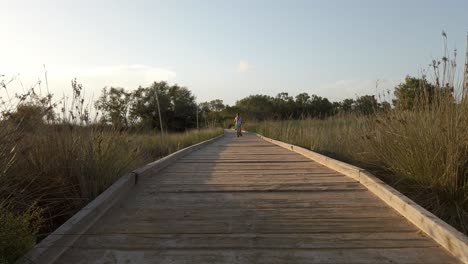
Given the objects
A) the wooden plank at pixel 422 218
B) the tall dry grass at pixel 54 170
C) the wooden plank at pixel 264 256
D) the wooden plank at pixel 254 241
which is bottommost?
the wooden plank at pixel 264 256

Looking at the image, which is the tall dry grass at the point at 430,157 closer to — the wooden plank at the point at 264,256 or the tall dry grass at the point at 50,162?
the wooden plank at the point at 264,256

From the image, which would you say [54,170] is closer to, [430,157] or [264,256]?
[264,256]

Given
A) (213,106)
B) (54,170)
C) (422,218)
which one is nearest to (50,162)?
(54,170)

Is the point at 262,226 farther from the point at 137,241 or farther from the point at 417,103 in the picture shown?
the point at 417,103

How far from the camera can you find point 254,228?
309 cm

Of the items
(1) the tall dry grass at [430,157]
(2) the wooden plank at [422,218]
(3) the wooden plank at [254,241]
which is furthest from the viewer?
(1) the tall dry grass at [430,157]

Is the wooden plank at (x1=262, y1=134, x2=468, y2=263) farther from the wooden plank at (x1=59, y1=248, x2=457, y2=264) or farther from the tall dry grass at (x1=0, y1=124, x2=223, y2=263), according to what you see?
the tall dry grass at (x1=0, y1=124, x2=223, y2=263)

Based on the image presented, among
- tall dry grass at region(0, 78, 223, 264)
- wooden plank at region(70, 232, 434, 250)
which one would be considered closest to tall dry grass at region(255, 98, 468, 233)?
wooden plank at region(70, 232, 434, 250)

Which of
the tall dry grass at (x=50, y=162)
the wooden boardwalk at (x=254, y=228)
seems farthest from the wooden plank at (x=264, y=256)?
the tall dry grass at (x=50, y=162)

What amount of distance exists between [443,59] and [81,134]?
4.09m

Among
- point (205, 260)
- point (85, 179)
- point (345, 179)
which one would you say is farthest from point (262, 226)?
point (345, 179)

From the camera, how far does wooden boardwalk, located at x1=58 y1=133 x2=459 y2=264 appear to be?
2.55 m

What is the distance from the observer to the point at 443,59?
4.41m

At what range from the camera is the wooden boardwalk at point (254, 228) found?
2549 mm
